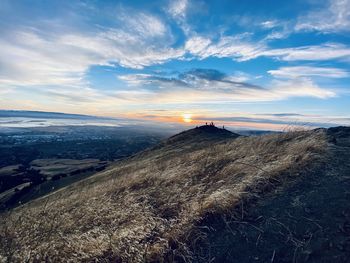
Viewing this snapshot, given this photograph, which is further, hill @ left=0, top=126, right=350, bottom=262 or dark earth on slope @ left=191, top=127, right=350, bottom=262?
hill @ left=0, top=126, right=350, bottom=262

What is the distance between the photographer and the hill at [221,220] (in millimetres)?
6250

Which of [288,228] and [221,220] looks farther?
[221,220]

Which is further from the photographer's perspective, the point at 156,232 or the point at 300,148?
the point at 300,148

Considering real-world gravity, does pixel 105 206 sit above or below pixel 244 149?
below

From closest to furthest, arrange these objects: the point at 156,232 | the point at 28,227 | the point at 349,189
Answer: the point at 156,232 → the point at 349,189 → the point at 28,227

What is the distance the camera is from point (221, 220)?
23.6 feet

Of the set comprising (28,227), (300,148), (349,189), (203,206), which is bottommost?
(28,227)

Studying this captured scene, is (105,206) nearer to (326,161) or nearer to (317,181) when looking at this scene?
(317,181)

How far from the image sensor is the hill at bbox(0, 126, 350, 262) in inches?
246

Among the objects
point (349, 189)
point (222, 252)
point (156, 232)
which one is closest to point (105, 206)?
point (156, 232)

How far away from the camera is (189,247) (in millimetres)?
6500

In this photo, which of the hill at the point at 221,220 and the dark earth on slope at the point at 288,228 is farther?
the hill at the point at 221,220

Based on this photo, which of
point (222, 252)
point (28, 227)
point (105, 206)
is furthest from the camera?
point (105, 206)

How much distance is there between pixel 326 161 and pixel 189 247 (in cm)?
524
